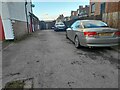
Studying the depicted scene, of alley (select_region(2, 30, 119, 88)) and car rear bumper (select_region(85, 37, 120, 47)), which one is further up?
car rear bumper (select_region(85, 37, 120, 47))

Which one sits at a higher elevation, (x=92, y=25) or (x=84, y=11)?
(x=84, y=11)

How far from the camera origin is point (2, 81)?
3.49m

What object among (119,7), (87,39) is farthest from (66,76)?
(119,7)

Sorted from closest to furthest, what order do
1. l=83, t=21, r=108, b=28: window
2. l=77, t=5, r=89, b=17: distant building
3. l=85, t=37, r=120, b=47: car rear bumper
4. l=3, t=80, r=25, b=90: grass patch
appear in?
l=3, t=80, r=25, b=90: grass patch, l=85, t=37, r=120, b=47: car rear bumper, l=83, t=21, r=108, b=28: window, l=77, t=5, r=89, b=17: distant building

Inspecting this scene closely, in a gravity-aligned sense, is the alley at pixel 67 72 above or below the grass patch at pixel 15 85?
above

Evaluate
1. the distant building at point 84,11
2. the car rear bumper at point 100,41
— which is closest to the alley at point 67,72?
the car rear bumper at point 100,41

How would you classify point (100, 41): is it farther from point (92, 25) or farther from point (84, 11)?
point (84, 11)

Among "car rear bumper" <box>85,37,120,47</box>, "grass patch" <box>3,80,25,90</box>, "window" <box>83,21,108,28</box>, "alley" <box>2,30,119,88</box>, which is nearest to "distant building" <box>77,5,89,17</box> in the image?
"window" <box>83,21,108,28</box>

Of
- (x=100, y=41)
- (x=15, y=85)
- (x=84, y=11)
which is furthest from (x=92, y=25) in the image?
(x=84, y=11)

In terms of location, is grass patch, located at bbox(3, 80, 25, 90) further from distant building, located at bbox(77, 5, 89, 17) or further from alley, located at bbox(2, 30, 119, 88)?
distant building, located at bbox(77, 5, 89, 17)

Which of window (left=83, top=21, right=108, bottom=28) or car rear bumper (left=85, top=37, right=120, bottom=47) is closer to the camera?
car rear bumper (left=85, top=37, right=120, bottom=47)

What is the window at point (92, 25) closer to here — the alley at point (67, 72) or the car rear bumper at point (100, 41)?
the car rear bumper at point (100, 41)

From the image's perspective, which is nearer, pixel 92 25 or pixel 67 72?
pixel 67 72

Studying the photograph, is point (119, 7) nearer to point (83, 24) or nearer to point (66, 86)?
point (83, 24)
